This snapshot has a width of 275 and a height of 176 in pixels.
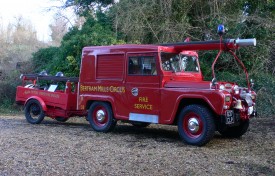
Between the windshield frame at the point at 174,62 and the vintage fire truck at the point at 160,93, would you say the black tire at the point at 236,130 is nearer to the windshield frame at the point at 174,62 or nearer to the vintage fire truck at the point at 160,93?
the vintage fire truck at the point at 160,93

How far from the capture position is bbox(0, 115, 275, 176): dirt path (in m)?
6.53

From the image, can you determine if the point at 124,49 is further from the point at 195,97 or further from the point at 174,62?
the point at 195,97

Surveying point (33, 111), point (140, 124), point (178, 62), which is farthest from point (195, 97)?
point (33, 111)

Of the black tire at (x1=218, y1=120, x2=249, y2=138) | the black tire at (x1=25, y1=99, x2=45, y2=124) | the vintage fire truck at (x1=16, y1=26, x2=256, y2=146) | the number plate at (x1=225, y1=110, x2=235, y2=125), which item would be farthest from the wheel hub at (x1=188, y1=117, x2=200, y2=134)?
the black tire at (x1=25, y1=99, x2=45, y2=124)

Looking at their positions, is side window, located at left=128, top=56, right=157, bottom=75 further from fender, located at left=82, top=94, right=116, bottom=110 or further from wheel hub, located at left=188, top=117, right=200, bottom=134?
wheel hub, located at left=188, top=117, right=200, bottom=134

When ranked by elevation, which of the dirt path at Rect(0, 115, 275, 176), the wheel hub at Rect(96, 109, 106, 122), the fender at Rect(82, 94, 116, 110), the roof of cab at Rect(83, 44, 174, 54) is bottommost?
the dirt path at Rect(0, 115, 275, 176)

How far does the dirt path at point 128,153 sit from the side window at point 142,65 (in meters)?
1.54

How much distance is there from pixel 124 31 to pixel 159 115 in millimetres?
8438

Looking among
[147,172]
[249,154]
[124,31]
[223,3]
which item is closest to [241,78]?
[223,3]

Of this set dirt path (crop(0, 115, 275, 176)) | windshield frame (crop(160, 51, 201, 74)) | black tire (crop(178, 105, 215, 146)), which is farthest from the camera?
windshield frame (crop(160, 51, 201, 74))

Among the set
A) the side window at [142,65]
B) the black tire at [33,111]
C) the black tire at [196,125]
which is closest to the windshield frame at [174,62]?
the side window at [142,65]

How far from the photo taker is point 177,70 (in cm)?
985

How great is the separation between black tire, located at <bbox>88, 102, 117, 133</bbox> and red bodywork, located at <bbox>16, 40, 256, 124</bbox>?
18cm

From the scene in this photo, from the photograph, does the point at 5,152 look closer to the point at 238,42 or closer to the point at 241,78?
the point at 238,42
